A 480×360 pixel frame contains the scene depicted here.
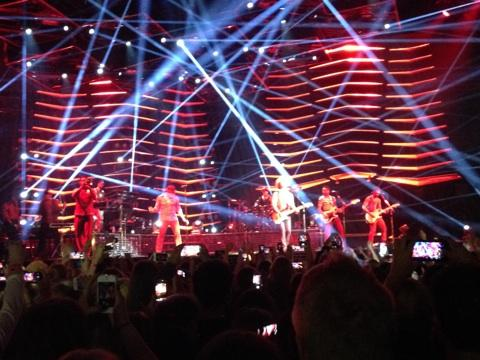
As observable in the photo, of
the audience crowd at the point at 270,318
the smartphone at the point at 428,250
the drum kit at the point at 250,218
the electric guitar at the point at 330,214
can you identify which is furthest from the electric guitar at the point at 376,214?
the audience crowd at the point at 270,318

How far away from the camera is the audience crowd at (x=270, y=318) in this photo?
138 centimetres

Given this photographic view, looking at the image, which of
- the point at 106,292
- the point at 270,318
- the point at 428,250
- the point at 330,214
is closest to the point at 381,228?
the point at 330,214

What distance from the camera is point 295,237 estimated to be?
52.3 ft

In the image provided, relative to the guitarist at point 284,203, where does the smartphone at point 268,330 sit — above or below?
below

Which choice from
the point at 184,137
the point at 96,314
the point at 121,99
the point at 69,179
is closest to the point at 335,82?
the point at 184,137

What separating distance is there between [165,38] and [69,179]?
5679mm

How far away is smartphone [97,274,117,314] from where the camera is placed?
2004 mm

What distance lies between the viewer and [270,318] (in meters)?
2.69

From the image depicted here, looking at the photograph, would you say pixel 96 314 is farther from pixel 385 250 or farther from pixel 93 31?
pixel 93 31

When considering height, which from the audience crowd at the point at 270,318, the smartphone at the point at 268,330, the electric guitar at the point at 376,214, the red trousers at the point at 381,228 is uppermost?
the electric guitar at the point at 376,214

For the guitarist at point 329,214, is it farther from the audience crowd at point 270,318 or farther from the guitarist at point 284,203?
the audience crowd at point 270,318

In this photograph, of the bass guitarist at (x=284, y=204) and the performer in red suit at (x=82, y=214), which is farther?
the bass guitarist at (x=284, y=204)

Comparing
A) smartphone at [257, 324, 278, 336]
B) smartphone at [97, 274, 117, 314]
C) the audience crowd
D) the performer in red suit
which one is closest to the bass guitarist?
the performer in red suit

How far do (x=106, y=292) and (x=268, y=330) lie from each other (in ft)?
2.67
